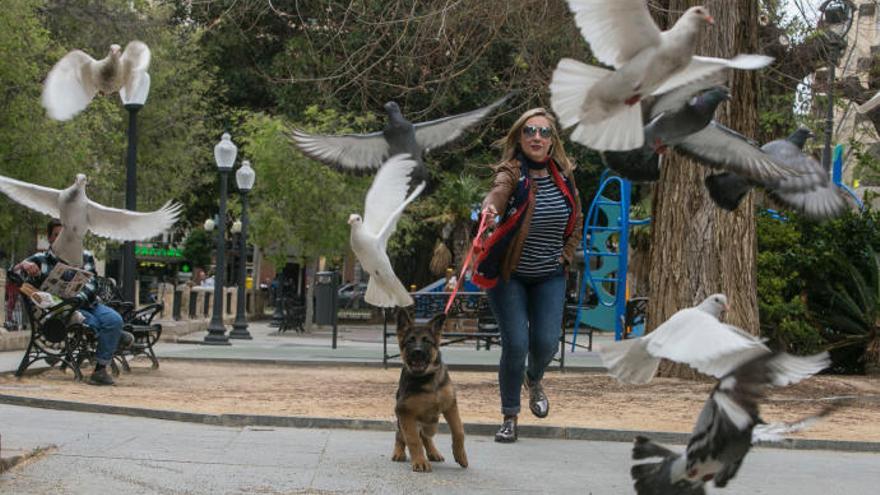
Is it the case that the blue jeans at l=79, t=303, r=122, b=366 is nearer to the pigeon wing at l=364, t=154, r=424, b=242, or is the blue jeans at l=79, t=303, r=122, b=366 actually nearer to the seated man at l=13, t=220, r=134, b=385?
the seated man at l=13, t=220, r=134, b=385

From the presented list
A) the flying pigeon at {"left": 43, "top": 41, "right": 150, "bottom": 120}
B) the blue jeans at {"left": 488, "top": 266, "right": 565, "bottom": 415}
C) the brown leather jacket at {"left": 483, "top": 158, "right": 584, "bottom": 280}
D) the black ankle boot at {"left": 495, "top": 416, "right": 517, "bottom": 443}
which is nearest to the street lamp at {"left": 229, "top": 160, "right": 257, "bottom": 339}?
the flying pigeon at {"left": 43, "top": 41, "right": 150, "bottom": 120}

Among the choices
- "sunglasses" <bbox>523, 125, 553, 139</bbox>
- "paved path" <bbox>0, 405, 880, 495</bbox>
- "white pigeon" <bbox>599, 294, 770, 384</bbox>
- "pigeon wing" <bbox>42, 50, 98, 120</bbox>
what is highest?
"pigeon wing" <bbox>42, 50, 98, 120</bbox>

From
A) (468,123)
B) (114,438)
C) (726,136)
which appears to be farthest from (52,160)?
(726,136)

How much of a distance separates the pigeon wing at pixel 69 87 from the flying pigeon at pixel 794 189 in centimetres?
561

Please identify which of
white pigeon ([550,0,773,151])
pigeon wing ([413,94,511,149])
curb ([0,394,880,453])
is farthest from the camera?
curb ([0,394,880,453])

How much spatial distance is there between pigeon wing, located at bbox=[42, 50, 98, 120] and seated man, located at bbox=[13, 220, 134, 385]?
2.43 m

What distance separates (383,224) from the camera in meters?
5.87

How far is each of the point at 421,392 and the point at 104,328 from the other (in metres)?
6.17

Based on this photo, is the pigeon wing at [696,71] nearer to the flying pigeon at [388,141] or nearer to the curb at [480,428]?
the flying pigeon at [388,141]

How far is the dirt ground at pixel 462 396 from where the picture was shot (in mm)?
9570

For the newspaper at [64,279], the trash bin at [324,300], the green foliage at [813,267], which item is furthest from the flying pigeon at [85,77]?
the trash bin at [324,300]

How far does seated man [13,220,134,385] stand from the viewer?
11586 mm

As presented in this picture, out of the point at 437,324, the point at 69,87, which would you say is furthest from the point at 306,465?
the point at 69,87

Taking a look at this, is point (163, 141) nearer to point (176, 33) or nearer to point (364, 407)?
point (176, 33)
